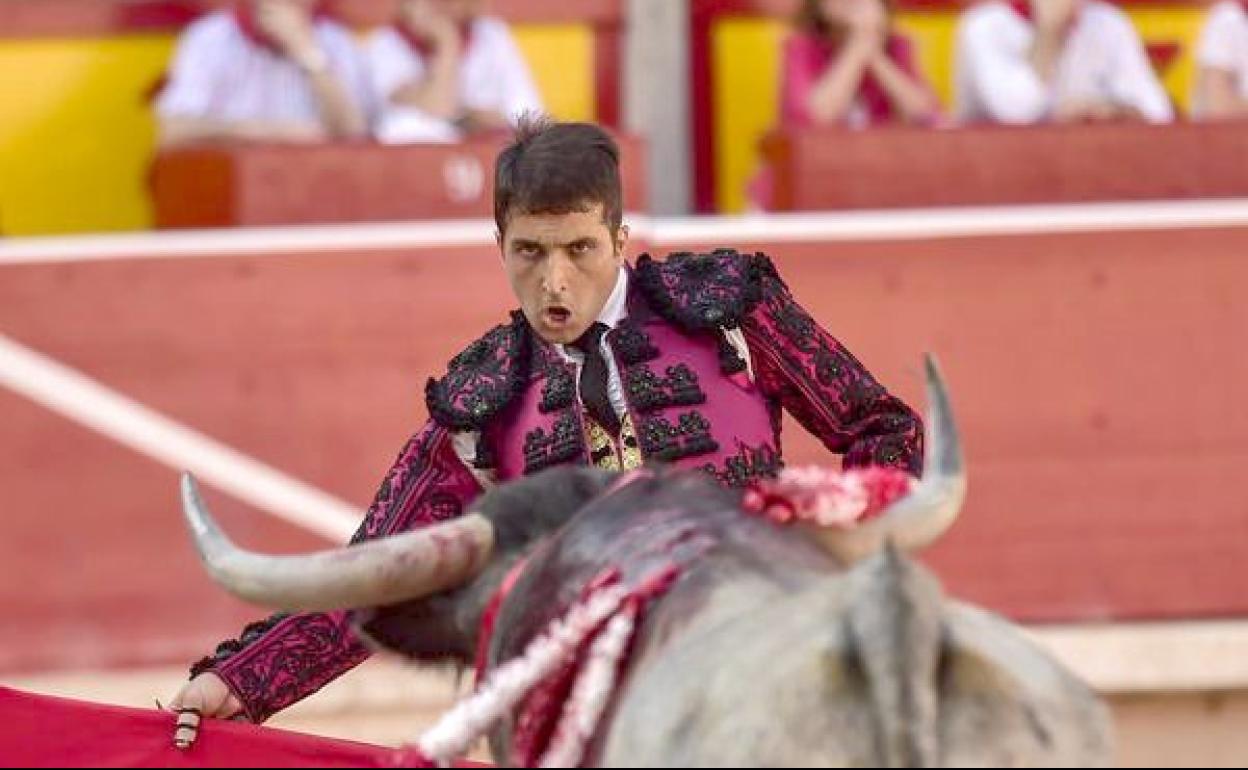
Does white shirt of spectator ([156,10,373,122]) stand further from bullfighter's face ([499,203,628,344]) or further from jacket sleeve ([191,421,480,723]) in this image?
bullfighter's face ([499,203,628,344])

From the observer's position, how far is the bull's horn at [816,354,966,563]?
8.13 ft

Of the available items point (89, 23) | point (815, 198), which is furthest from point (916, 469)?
point (89, 23)

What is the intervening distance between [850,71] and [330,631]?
3.43 m

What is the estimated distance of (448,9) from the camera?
21.1 feet

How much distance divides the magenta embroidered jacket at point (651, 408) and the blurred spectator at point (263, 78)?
3146 millimetres

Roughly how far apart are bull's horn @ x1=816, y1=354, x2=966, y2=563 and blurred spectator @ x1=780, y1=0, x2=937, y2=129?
3.89 metres

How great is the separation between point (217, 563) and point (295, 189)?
3.89m

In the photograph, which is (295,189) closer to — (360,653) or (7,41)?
(7,41)

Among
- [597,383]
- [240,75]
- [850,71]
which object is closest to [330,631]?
[597,383]

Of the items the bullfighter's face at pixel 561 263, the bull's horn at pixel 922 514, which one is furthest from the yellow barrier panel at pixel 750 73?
the bull's horn at pixel 922 514

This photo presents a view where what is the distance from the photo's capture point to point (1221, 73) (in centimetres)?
677

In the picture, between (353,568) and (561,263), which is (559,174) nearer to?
(561,263)

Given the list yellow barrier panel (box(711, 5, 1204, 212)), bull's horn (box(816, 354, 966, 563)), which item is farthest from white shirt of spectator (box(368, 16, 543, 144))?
bull's horn (box(816, 354, 966, 563))

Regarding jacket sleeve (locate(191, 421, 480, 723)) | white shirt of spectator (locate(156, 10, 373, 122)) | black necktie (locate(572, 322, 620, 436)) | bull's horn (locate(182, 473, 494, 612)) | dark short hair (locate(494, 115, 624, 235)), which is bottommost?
jacket sleeve (locate(191, 421, 480, 723))
